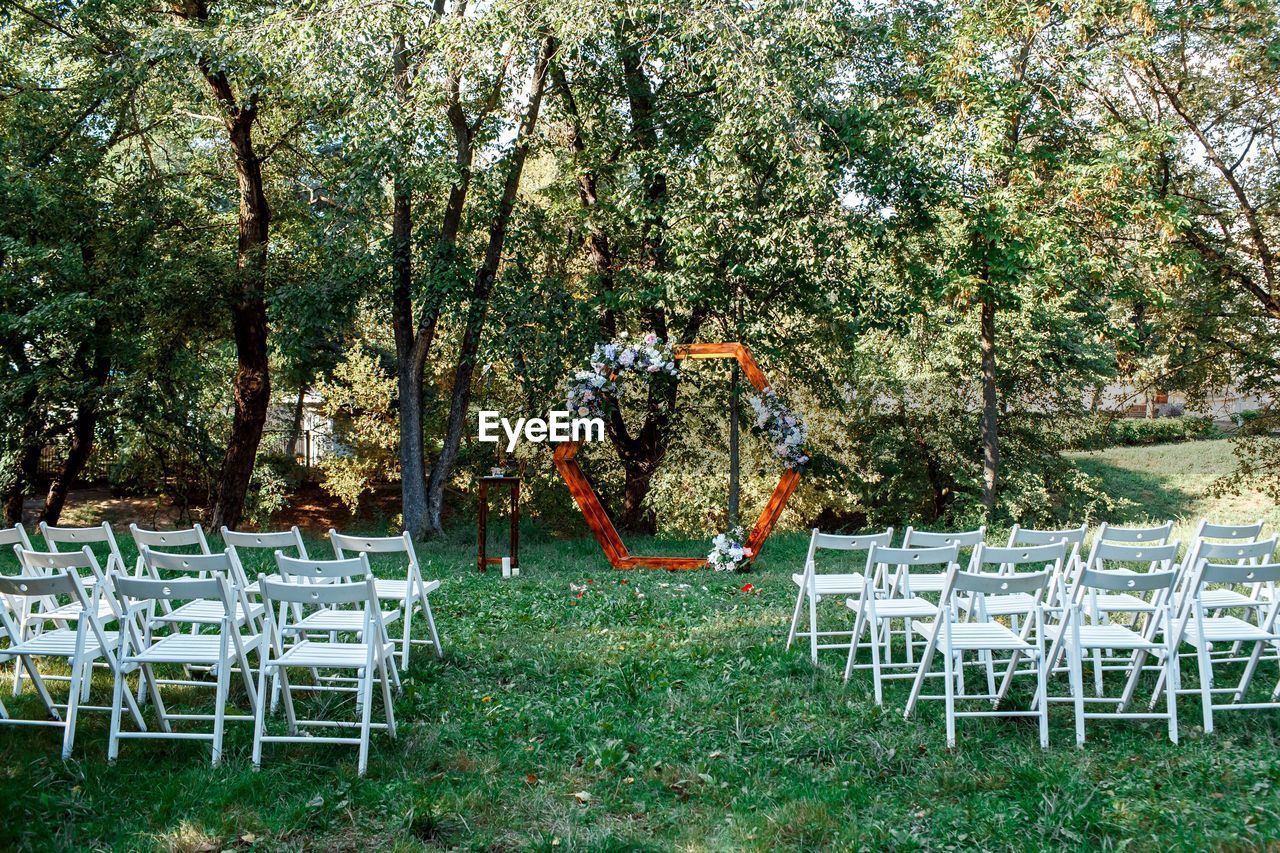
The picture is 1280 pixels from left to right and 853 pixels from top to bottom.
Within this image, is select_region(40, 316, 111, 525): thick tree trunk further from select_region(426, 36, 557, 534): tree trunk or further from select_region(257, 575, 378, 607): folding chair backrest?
select_region(257, 575, 378, 607): folding chair backrest

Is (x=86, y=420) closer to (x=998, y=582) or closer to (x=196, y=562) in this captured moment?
(x=196, y=562)

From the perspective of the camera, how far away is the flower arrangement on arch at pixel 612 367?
10.6 m

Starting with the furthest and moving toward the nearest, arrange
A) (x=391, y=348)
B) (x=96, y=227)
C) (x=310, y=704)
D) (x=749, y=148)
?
(x=391, y=348), (x=96, y=227), (x=749, y=148), (x=310, y=704)

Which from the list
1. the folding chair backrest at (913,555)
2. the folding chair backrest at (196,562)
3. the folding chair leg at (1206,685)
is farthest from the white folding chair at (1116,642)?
the folding chair backrest at (196,562)

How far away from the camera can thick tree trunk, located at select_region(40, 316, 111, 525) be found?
13.0 metres

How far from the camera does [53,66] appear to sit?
1275 centimetres

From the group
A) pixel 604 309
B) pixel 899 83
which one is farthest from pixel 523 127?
pixel 899 83

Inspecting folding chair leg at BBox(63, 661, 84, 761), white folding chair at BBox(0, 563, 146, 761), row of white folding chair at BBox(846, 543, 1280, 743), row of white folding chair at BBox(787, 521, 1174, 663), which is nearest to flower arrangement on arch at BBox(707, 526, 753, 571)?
row of white folding chair at BBox(787, 521, 1174, 663)

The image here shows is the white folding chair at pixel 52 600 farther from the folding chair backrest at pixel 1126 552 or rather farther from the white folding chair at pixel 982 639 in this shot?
the folding chair backrest at pixel 1126 552

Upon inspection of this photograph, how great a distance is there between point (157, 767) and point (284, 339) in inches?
348

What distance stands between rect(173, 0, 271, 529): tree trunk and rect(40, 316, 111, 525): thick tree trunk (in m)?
1.65

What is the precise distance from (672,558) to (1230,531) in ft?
17.9

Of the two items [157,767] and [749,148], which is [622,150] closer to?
[749,148]

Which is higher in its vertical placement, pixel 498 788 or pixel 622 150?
pixel 622 150
